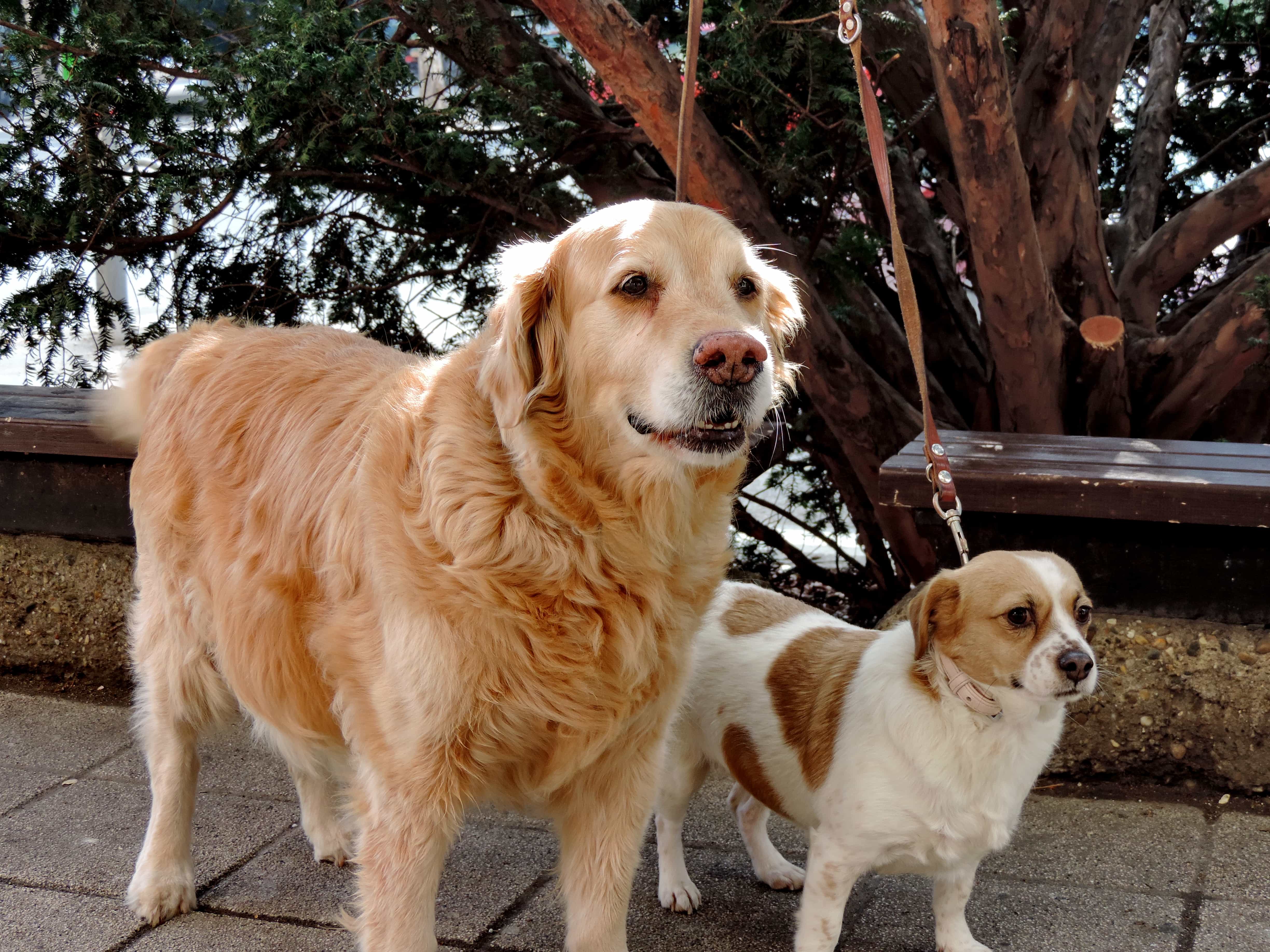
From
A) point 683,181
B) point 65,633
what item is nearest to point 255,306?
point 65,633

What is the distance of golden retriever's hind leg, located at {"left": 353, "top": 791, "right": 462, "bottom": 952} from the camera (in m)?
2.58

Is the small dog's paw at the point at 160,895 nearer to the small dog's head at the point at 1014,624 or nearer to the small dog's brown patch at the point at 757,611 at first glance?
the small dog's brown patch at the point at 757,611

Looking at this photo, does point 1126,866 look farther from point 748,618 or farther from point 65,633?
point 65,633

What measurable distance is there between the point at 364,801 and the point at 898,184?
12.3 ft

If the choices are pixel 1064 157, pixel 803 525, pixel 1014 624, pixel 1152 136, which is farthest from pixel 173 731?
pixel 1152 136

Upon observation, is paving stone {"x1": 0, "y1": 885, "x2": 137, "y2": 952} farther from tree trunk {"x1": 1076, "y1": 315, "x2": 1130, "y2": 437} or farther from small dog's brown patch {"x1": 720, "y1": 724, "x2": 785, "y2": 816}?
tree trunk {"x1": 1076, "y1": 315, "x2": 1130, "y2": 437}

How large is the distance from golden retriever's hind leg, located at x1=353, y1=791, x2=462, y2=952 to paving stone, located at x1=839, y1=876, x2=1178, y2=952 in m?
1.10

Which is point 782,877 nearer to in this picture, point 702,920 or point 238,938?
point 702,920

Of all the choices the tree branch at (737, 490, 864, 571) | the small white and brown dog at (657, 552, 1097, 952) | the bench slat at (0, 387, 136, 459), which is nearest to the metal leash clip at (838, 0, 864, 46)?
the small white and brown dog at (657, 552, 1097, 952)

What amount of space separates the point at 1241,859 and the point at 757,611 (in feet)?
5.09

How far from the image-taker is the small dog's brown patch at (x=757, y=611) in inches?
135

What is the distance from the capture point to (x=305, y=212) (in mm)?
4934

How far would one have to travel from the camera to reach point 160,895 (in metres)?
3.16

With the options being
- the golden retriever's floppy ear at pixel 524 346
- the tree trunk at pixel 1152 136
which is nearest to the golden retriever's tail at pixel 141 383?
the golden retriever's floppy ear at pixel 524 346
